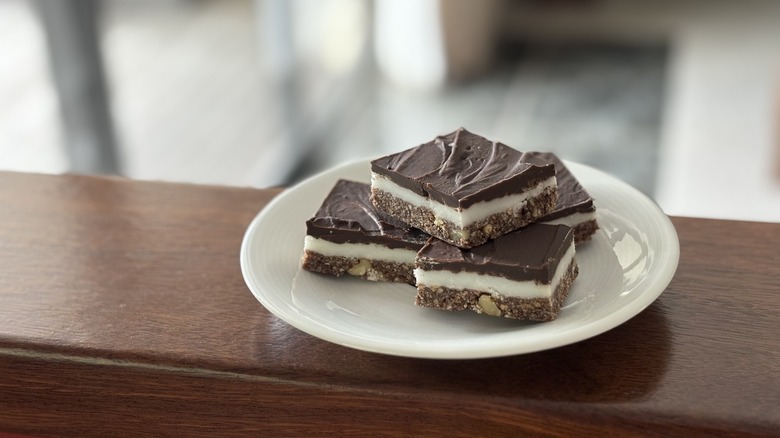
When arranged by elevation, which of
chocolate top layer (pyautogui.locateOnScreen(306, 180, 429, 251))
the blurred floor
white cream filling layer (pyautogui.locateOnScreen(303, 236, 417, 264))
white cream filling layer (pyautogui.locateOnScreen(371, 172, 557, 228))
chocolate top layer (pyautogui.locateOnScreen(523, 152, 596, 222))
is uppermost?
white cream filling layer (pyautogui.locateOnScreen(371, 172, 557, 228))

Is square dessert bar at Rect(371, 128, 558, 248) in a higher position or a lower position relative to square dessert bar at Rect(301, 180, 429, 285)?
higher

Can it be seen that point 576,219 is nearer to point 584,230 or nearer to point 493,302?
point 584,230

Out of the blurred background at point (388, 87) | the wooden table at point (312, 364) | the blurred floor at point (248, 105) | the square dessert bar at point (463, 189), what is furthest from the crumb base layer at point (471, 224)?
the blurred background at point (388, 87)

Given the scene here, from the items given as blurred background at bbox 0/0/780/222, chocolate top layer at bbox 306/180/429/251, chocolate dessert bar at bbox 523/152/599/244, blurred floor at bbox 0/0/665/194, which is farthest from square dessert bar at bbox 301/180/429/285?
blurred background at bbox 0/0/780/222

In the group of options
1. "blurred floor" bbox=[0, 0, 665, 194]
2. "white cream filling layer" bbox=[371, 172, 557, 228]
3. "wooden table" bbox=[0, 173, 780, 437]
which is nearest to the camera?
"wooden table" bbox=[0, 173, 780, 437]

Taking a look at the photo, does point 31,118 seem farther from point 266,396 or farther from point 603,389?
point 603,389

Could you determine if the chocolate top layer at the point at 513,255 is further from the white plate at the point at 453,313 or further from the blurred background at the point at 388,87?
the blurred background at the point at 388,87

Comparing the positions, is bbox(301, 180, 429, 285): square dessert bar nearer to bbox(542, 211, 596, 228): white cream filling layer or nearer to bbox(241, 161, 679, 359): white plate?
bbox(241, 161, 679, 359): white plate
